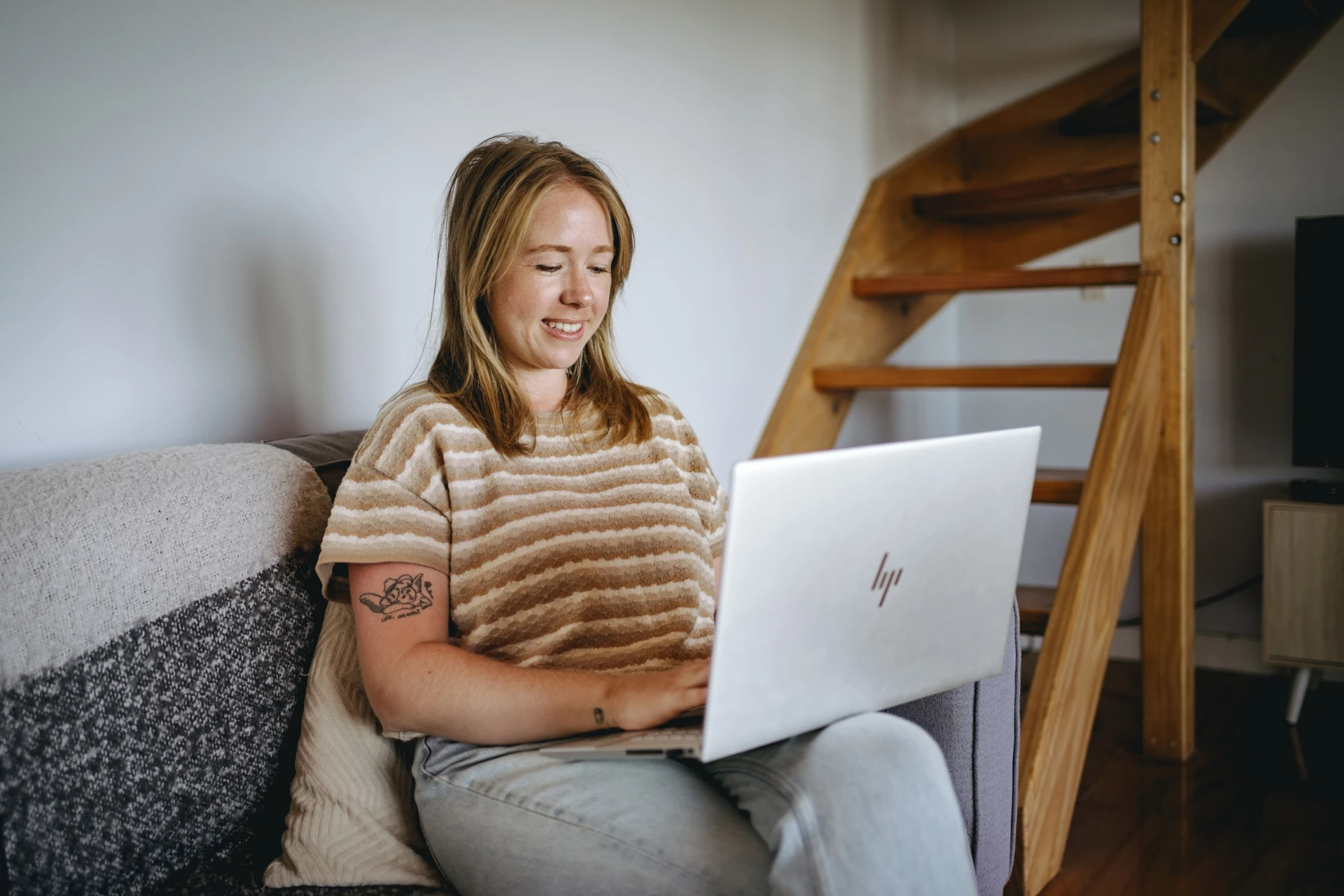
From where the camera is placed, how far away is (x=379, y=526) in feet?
3.46

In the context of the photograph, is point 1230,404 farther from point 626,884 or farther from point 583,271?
point 626,884

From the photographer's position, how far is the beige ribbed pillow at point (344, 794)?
1007 millimetres

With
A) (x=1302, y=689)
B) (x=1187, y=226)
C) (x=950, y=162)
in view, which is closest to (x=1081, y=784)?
(x=1302, y=689)

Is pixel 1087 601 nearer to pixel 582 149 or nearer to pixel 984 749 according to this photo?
pixel 984 749

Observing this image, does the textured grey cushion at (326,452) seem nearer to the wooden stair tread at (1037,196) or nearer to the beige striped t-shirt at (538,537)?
the beige striped t-shirt at (538,537)

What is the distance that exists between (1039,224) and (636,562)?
227cm

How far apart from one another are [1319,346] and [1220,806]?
1.12 m

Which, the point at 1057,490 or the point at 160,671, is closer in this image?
the point at 160,671

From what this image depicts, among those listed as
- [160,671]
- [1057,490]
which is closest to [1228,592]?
[1057,490]

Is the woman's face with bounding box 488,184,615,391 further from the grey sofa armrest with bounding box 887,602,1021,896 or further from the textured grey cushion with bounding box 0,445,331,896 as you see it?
the grey sofa armrest with bounding box 887,602,1021,896

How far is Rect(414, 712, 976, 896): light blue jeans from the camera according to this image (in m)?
0.85

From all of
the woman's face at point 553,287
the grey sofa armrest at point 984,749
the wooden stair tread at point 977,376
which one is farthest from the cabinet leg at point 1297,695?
the woman's face at point 553,287

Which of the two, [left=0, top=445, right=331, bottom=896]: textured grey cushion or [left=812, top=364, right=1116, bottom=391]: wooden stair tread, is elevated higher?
[left=812, top=364, right=1116, bottom=391]: wooden stair tread

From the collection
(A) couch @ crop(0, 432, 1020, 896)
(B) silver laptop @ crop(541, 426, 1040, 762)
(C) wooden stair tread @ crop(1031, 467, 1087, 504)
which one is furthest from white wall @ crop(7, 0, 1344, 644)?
(B) silver laptop @ crop(541, 426, 1040, 762)
